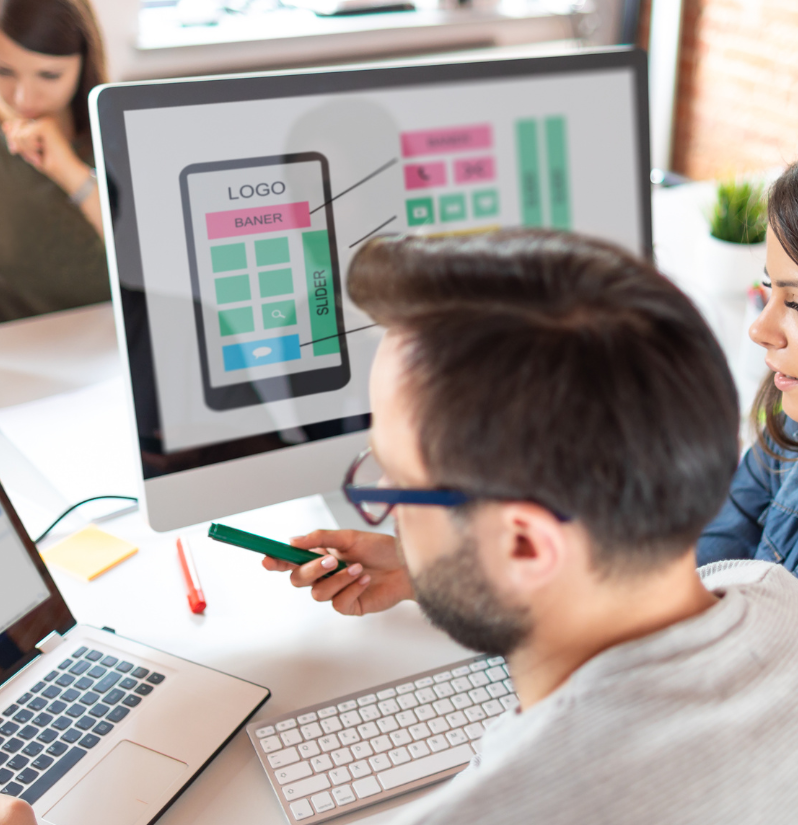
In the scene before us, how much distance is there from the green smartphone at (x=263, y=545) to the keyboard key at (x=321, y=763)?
19 cm

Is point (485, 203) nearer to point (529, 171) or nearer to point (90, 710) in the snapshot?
point (529, 171)

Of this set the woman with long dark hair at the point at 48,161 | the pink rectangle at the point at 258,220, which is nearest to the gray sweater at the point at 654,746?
the pink rectangle at the point at 258,220

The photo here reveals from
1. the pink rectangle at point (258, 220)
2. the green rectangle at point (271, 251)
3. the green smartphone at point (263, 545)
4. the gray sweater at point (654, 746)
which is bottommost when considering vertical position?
the green smartphone at point (263, 545)

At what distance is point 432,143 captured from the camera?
34.9 inches

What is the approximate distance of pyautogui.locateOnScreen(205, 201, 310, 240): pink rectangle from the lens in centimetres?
80

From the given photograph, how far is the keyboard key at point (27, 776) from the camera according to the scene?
63 cm

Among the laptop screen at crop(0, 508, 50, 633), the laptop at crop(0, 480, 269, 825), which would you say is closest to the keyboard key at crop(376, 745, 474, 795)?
the laptop at crop(0, 480, 269, 825)

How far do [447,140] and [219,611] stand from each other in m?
0.56

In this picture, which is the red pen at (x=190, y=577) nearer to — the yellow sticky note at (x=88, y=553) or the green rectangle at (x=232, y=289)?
the yellow sticky note at (x=88, y=553)

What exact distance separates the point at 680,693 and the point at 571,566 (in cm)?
9

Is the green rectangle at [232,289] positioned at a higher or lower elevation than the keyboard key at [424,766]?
higher

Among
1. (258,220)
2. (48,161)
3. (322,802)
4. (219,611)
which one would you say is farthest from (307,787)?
(48,161)

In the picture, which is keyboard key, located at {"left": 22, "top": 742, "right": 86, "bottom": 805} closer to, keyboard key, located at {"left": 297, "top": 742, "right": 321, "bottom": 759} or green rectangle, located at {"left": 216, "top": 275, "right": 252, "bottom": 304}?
keyboard key, located at {"left": 297, "top": 742, "right": 321, "bottom": 759}

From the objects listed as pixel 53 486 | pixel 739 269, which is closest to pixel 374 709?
pixel 53 486
